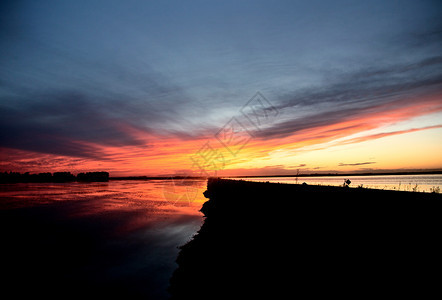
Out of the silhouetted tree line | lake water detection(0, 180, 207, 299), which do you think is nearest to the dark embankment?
lake water detection(0, 180, 207, 299)

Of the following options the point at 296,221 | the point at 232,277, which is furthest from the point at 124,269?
the point at 296,221

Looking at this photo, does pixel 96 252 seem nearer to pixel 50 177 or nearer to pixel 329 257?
pixel 329 257

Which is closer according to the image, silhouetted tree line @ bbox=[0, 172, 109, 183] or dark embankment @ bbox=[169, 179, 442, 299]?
dark embankment @ bbox=[169, 179, 442, 299]

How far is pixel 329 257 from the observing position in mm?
6773

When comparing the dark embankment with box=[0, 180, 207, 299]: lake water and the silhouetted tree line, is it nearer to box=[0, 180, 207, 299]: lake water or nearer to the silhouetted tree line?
box=[0, 180, 207, 299]: lake water

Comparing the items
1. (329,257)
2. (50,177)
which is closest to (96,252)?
(329,257)

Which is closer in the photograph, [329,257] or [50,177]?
[329,257]

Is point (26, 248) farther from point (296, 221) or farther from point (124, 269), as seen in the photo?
point (296, 221)

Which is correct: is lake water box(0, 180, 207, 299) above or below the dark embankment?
below

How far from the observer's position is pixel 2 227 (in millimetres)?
17047

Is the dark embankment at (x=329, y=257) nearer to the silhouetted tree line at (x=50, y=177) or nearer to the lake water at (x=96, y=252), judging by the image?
the lake water at (x=96, y=252)

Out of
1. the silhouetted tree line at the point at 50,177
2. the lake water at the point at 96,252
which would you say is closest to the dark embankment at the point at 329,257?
the lake water at the point at 96,252

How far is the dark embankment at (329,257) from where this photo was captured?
5.27 meters

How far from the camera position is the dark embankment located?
17.3 feet
